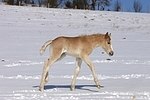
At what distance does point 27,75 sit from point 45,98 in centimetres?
422

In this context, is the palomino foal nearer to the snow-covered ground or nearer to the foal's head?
the foal's head

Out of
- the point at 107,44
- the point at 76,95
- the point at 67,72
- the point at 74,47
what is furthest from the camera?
the point at 67,72

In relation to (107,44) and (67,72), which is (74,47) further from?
(67,72)

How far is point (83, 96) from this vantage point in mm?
10102

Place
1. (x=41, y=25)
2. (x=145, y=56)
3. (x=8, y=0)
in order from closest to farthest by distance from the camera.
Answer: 1. (x=145, y=56)
2. (x=41, y=25)
3. (x=8, y=0)

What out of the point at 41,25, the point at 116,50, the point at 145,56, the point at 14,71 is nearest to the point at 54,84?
the point at 14,71

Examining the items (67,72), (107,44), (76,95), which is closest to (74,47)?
(107,44)

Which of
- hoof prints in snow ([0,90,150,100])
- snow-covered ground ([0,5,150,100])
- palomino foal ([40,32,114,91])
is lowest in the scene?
→ snow-covered ground ([0,5,150,100])

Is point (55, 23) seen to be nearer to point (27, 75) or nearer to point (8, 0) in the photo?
point (27, 75)

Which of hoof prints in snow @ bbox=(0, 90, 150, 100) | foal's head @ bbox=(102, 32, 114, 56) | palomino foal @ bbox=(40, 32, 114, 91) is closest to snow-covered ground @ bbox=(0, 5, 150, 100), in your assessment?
hoof prints in snow @ bbox=(0, 90, 150, 100)

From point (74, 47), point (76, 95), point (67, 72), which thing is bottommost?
point (67, 72)

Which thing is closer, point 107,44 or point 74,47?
point 74,47

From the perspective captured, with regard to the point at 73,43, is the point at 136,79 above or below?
below

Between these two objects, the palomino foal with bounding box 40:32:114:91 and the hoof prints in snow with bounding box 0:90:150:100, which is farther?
the palomino foal with bounding box 40:32:114:91
